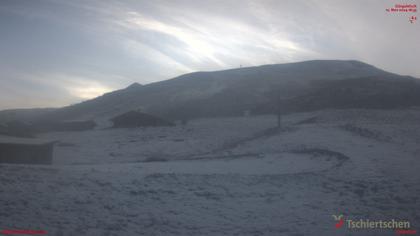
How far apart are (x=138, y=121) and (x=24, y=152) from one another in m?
25.4

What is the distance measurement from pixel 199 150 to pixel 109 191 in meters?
18.6

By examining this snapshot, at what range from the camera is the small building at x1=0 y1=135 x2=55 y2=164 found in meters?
23.1

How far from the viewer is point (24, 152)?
23.5 meters

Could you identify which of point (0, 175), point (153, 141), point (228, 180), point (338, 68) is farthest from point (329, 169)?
point (338, 68)

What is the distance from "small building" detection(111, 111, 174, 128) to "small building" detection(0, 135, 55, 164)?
23217mm

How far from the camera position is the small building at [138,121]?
156ft

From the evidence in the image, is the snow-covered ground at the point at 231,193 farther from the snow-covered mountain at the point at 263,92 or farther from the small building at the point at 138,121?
the small building at the point at 138,121

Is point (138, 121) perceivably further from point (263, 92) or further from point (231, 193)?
point (231, 193)

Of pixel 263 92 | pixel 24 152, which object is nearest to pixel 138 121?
pixel 24 152

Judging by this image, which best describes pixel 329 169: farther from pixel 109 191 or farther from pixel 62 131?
pixel 62 131

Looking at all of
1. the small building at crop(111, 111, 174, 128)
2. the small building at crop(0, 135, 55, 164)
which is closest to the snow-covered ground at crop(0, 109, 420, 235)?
the small building at crop(0, 135, 55, 164)

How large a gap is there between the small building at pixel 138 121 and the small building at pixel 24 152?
76.2 feet

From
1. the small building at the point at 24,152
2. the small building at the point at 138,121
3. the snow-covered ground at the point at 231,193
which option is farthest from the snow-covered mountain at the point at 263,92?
the small building at the point at 24,152

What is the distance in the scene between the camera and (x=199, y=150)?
3231cm
